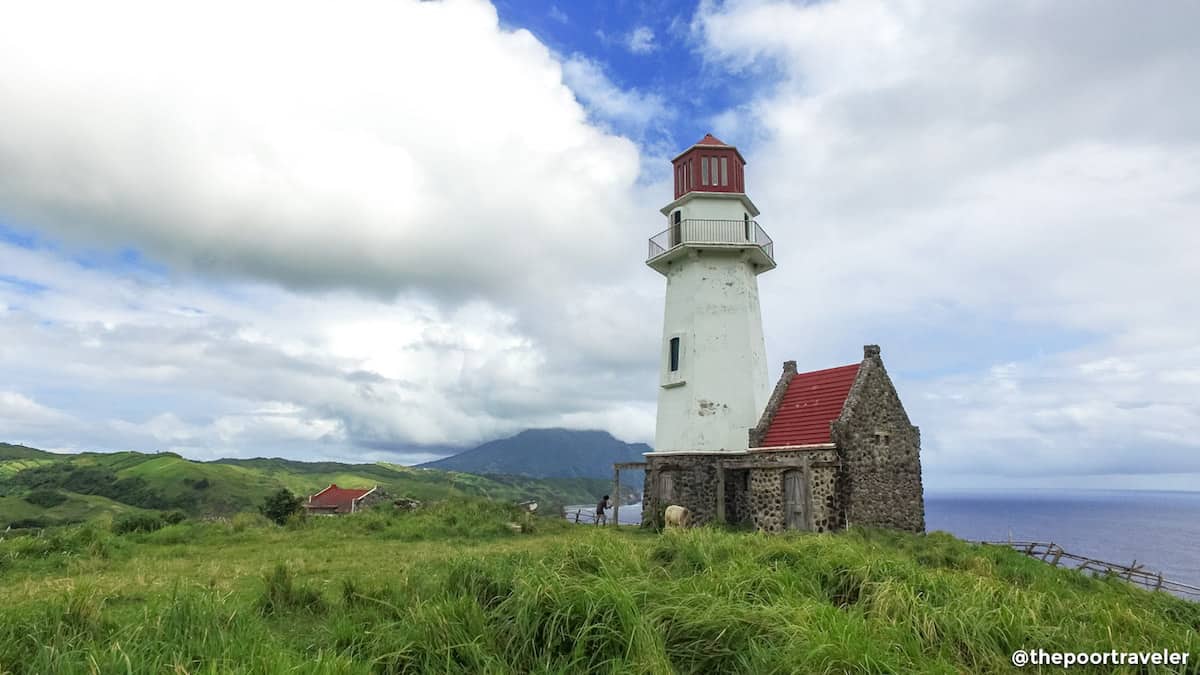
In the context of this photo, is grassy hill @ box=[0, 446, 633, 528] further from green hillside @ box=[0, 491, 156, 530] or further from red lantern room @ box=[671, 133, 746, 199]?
red lantern room @ box=[671, 133, 746, 199]

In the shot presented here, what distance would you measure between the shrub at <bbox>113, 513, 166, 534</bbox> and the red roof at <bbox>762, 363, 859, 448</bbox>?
59.9 ft

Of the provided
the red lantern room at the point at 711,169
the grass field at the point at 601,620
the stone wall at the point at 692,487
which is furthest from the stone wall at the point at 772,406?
the grass field at the point at 601,620

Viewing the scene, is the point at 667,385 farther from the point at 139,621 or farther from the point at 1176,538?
the point at 1176,538

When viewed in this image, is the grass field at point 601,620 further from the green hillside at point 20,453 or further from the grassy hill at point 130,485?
the green hillside at point 20,453

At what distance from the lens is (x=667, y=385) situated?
2361 centimetres

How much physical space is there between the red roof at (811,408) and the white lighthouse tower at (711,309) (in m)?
0.96

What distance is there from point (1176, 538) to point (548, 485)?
14140 cm

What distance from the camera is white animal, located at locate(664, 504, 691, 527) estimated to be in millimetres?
20484

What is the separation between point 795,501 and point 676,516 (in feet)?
12.2

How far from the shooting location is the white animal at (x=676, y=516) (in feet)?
67.2

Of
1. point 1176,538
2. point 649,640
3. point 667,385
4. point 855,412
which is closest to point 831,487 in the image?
point 855,412

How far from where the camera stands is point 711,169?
24219 mm

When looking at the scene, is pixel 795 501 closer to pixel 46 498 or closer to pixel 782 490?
pixel 782 490

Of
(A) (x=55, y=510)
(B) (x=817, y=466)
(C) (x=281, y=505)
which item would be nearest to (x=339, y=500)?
(A) (x=55, y=510)
